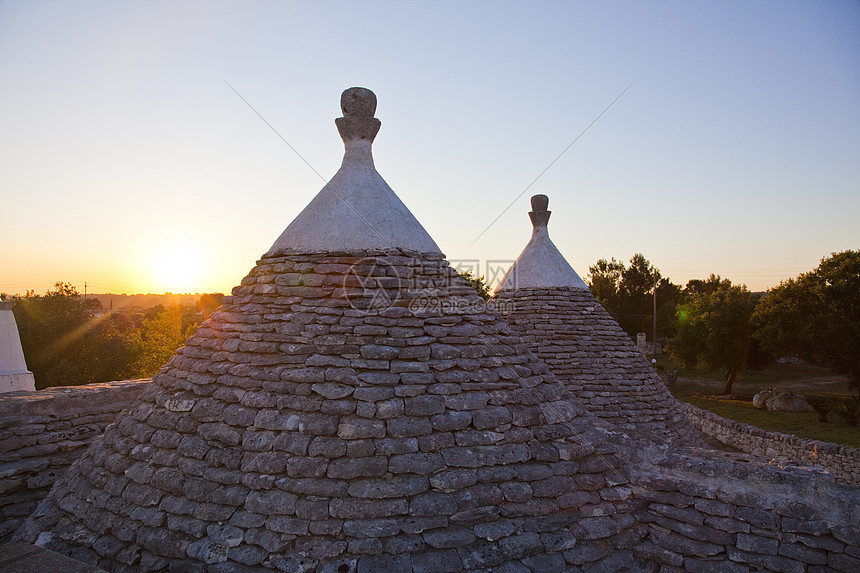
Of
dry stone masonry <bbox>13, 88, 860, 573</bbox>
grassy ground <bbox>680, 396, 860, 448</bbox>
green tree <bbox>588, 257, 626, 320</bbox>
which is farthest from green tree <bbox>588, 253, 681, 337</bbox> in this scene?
dry stone masonry <bbox>13, 88, 860, 573</bbox>

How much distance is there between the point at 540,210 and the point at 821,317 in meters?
18.7

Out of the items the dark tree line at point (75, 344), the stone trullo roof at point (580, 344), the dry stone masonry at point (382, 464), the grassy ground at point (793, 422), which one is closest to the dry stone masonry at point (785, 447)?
the grassy ground at point (793, 422)

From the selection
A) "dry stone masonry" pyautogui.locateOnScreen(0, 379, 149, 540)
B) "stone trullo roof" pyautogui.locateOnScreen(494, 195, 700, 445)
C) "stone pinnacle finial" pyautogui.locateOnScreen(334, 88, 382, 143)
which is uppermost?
"stone pinnacle finial" pyautogui.locateOnScreen(334, 88, 382, 143)

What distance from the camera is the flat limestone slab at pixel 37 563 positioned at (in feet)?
9.22

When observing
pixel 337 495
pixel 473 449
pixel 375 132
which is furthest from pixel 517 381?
pixel 375 132

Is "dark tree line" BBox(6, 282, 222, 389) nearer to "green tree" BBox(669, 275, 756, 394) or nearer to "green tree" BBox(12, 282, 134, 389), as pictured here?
"green tree" BBox(12, 282, 134, 389)

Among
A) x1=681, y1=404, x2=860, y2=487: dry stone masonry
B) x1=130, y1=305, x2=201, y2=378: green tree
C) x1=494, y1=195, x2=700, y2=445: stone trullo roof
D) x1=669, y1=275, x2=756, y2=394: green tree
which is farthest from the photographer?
x1=669, y1=275, x2=756, y2=394: green tree

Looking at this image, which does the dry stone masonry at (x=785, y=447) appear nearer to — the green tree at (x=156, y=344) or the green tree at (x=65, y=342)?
the green tree at (x=156, y=344)

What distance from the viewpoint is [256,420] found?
369 centimetres

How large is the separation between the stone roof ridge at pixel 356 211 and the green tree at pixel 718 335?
24.2 m

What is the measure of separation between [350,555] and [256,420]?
1229mm

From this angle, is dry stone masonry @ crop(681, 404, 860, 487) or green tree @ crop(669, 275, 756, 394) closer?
dry stone masonry @ crop(681, 404, 860, 487)

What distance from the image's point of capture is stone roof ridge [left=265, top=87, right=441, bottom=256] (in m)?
4.52

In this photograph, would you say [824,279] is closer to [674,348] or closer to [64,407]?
[674,348]
